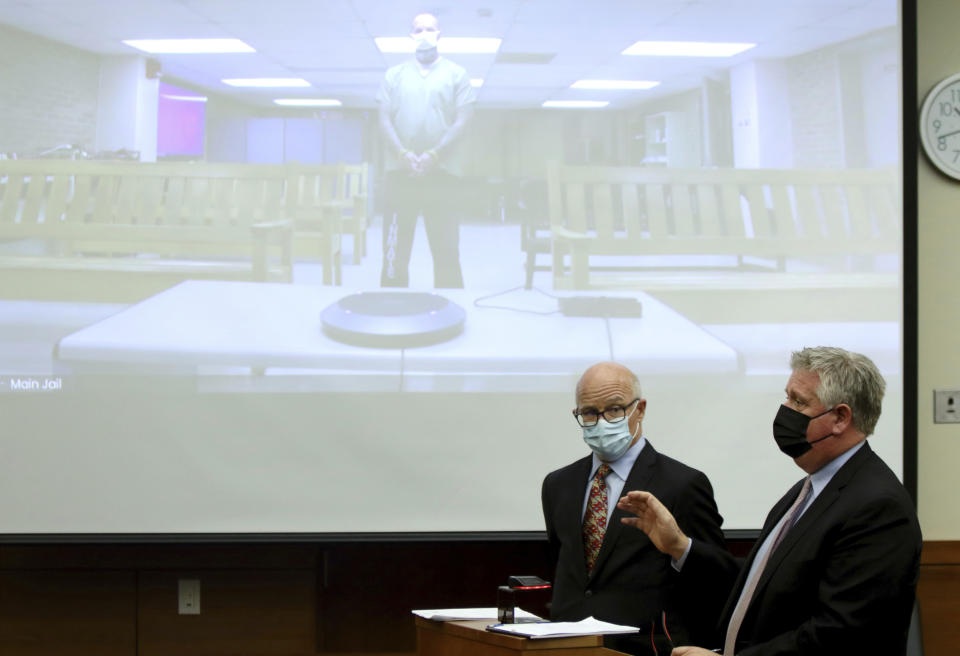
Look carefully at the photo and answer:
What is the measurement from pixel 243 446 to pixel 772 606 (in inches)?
72.0

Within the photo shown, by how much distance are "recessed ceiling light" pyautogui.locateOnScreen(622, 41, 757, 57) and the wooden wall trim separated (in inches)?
75.3

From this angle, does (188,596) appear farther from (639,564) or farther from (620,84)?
(620,84)

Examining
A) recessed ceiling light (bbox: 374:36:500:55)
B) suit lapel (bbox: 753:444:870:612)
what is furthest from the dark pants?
suit lapel (bbox: 753:444:870:612)

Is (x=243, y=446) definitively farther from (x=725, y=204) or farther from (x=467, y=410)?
(x=725, y=204)

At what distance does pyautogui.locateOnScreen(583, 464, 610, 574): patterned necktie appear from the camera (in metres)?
2.29

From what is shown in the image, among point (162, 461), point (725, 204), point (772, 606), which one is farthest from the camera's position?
point (725, 204)

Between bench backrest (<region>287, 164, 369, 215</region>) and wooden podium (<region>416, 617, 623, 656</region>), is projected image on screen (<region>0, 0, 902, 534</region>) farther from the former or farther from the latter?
wooden podium (<region>416, 617, 623, 656</region>)

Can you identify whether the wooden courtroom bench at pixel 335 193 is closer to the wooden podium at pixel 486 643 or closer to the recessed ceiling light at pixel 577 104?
the recessed ceiling light at pixel 577 104

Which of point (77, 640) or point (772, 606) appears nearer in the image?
point (772, 606)

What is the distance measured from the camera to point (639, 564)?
2215 millimetres

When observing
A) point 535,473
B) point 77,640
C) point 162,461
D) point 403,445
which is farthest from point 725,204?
point 77,640

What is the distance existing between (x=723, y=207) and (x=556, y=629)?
76.4 inches

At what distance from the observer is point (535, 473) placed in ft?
9.91

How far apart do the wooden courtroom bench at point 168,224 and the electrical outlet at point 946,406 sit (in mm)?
2206
